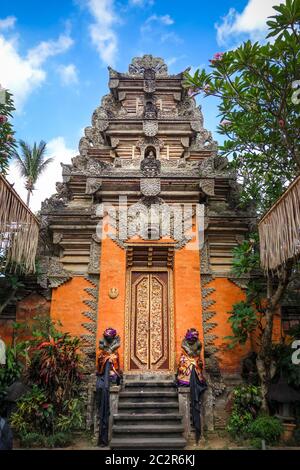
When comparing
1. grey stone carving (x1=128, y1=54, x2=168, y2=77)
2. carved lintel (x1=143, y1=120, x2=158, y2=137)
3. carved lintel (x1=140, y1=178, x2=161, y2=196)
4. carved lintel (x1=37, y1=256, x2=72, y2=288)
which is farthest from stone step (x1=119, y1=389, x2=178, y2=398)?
grey stone carving (x1=128, y1=54, x2=168, y2=77)

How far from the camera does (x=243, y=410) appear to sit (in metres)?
7.50

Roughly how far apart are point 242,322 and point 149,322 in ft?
7.43

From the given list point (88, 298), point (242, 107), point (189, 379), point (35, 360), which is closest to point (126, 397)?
point (189, 379)

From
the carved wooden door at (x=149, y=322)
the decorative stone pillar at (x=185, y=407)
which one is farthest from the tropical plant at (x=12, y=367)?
the decorative stone pillar at (x=185, y=407)

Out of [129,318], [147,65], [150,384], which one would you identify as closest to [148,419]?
[150,384]

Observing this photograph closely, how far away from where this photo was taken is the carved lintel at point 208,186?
9.69 m

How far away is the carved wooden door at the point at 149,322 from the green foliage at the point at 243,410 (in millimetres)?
1797

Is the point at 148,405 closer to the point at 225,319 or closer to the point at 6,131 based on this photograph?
the point at 225,319

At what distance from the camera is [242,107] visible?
7867 millimetres

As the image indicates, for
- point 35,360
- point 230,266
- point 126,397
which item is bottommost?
point 126,397

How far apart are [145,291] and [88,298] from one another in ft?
4.78

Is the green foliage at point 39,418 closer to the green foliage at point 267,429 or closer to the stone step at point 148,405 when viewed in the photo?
the stone step at point 148,405

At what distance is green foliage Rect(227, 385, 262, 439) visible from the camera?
7.23 m

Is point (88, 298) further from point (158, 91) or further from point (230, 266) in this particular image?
point (158, 91)
